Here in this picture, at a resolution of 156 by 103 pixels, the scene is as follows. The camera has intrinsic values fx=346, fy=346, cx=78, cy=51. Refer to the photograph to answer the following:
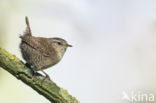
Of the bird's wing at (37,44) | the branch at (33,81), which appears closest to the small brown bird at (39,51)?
the bird's wing at (37,44)

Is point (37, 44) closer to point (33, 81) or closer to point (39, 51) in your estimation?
point (39, 51)

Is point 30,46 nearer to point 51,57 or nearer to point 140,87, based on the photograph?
point 51,57

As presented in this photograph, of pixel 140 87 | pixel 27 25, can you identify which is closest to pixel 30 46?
pixel 27 25

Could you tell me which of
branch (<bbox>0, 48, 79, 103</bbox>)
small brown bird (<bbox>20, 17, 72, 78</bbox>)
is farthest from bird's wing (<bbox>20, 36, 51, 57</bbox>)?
branch (<bbox>0, 48, 79, 103</bbox>)

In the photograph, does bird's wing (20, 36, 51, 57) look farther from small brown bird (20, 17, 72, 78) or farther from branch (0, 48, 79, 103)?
branch (0, 48, 79, 103)

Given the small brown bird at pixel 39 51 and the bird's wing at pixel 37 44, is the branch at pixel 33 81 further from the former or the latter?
the bird's wing at pixel 37 44
